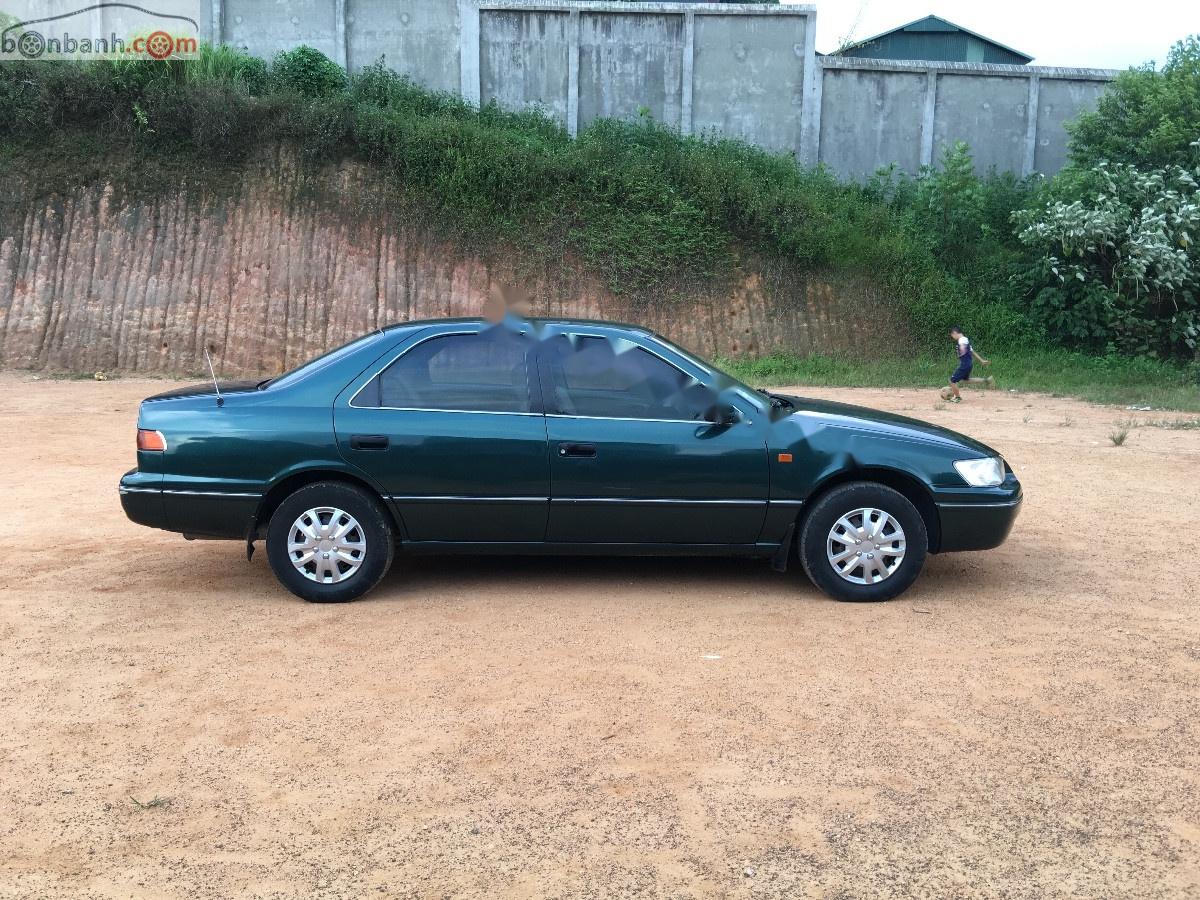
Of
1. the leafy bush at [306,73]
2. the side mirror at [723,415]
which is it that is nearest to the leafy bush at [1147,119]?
the leafy bush at [306,73]

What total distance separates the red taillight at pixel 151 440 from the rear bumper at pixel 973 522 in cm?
419

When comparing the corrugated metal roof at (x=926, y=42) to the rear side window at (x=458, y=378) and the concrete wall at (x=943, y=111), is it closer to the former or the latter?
the concrete wall at (x=943, y=111)

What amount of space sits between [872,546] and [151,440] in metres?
3.90

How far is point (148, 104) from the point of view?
2183 cm

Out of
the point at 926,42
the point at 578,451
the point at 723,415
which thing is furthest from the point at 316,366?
the point at 926,42

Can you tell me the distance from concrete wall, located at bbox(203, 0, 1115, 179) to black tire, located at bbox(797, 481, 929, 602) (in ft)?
59.4

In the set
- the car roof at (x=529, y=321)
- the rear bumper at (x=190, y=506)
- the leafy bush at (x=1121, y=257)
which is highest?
the leafy bush at (x=1121, y=257)

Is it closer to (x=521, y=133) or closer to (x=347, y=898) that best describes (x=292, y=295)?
(x=521, y=133)

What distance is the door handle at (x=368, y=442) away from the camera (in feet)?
20.4

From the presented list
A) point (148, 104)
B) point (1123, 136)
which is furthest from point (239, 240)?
point (1123, 136)

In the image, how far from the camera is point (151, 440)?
6270 millimetres

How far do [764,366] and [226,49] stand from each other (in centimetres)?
1180

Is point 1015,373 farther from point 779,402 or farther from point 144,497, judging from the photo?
point 144,497

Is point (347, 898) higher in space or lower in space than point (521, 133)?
lower
